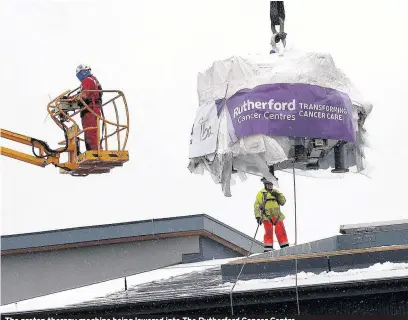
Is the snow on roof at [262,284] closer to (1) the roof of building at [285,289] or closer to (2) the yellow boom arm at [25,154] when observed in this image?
(1) the roof of building at [285,289]

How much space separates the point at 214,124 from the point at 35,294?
11988mm

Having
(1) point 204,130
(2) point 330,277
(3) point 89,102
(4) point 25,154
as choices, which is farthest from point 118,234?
(2) point 330,277

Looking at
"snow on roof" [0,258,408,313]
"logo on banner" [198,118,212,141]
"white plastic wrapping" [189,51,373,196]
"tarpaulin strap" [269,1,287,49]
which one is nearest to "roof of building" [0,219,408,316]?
"snow on roof" [0,258,408,313]

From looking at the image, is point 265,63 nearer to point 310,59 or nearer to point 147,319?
point 310,59

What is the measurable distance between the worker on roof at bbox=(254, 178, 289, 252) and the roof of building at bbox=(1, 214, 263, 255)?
4006 mm

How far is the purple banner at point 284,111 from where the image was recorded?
14.7m

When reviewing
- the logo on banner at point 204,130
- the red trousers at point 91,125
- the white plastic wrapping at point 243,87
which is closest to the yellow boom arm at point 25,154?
the red trousers at point 91,125

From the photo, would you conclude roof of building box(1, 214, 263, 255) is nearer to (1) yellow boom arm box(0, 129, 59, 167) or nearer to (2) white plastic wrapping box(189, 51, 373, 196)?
(1) yellow boom arm box(0, 129, 59, 167)

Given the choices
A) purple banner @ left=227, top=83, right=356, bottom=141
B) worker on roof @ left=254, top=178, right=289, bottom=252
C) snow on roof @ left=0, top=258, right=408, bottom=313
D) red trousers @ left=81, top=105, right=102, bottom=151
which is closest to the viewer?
Answer: snow on roof @ left=0, top=258, right=408, bottom=313

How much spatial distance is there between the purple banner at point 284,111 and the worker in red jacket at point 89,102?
6431 millimetres

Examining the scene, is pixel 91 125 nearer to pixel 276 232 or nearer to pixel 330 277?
pixel 276 232

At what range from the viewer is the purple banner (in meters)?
14.7

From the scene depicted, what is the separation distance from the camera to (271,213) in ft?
70.3

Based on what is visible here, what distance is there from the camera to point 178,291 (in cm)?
1501
